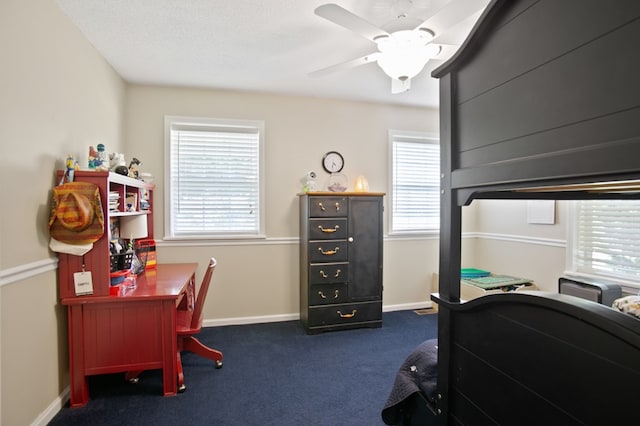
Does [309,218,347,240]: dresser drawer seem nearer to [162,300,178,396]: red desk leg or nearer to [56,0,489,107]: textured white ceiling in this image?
[56,0,489,107]: textured white ceiling

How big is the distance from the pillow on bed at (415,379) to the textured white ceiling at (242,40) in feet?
5.51

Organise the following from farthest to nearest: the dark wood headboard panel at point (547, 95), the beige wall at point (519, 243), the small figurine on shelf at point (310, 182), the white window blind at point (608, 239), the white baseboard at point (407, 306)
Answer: the white baseboard at point (407, 306), the small figurine on shelf at point (310, 182), the beige wall at point (519, 243), the white window blind at point (608, 239), the dark wood headboard panel at point (547, 95)

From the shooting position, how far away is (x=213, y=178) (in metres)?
3.62

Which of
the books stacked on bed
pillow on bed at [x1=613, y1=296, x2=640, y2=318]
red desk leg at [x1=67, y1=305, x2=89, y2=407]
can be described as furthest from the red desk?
the books stacked on bed

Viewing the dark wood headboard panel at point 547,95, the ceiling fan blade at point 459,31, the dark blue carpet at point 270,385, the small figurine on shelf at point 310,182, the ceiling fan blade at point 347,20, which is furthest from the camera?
the small figurine on shelf at point 310,182

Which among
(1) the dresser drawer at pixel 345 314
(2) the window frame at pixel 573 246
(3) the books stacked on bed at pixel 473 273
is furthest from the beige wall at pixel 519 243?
(1) the dresser drawer at pixel 345 314

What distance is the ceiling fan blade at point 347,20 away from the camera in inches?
62.9

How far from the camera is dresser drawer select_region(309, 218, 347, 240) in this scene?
11.2ft

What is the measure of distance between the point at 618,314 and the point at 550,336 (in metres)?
0.17

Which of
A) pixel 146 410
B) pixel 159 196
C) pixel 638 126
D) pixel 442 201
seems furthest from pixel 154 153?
pixel 638 126

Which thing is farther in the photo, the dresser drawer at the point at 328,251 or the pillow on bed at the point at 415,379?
the dresser drawer at the point at 328,251

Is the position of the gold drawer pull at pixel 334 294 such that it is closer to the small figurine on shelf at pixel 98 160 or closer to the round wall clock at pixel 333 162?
the round wall clock at pixel 333 162

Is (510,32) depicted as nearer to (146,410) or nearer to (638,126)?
(638,126)

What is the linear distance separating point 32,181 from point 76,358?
3.82ft
